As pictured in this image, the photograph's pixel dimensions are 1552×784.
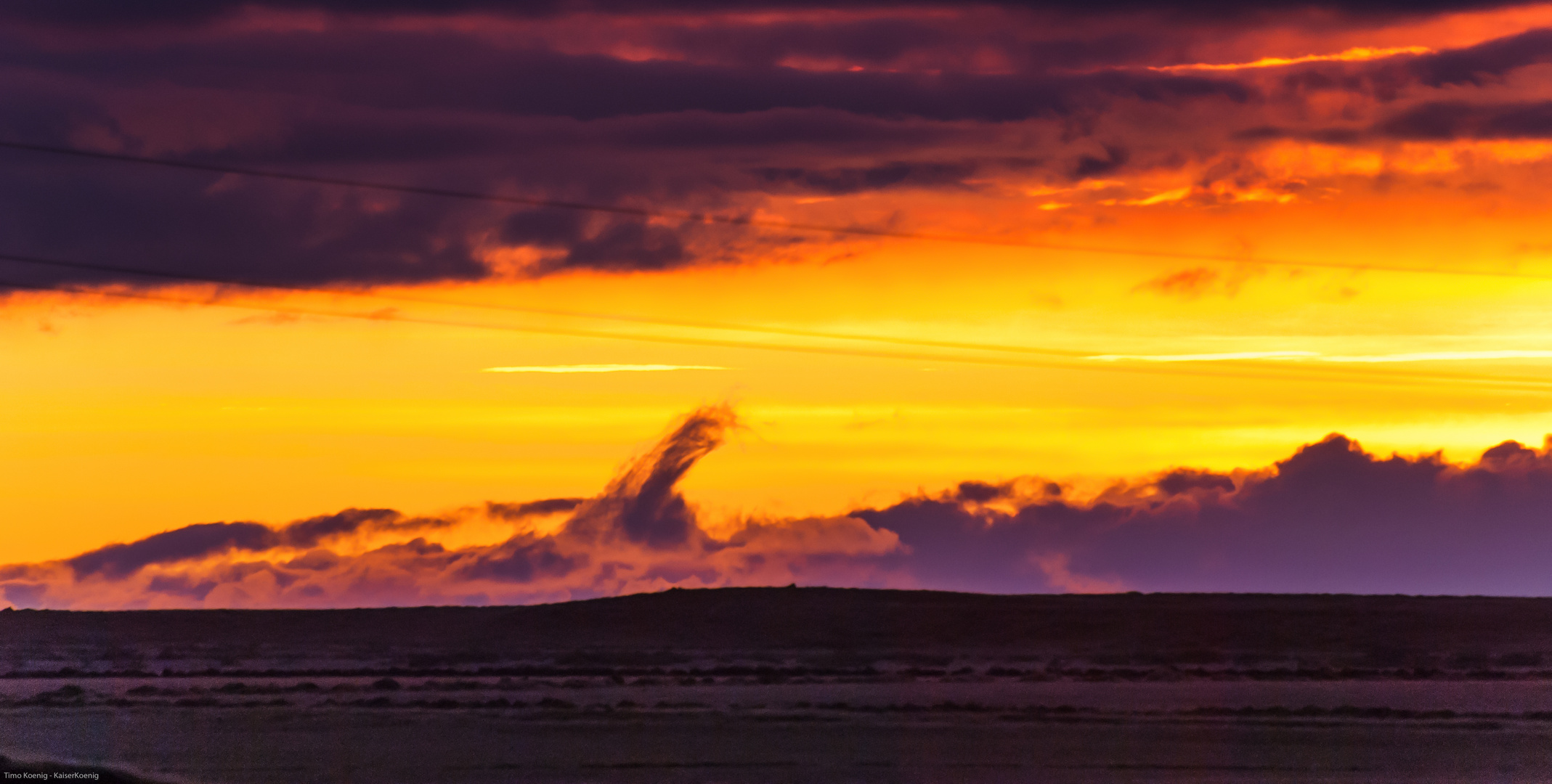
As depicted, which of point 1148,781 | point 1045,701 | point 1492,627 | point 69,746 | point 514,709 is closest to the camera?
point 1148,781

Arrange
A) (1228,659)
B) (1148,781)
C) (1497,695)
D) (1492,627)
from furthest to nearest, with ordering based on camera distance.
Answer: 1. (1492,627)
2. (1228,659)
3. (1497,695)
4. (1148,781)

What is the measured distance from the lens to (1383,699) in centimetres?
6188

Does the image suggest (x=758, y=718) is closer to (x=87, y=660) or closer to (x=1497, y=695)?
(x=1497, y=695)

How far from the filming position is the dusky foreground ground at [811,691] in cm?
3975

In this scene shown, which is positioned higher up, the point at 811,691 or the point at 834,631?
the point at 834,631

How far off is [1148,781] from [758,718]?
18635 millimetres

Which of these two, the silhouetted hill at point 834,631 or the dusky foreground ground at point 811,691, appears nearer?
the dusky foreground ground at point 811,691

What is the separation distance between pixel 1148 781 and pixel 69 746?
27695mm

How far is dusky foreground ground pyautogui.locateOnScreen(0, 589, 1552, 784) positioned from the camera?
39.8 m

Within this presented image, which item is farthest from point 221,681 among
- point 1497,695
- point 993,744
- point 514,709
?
point 1497,695

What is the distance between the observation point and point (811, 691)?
67.8 metres

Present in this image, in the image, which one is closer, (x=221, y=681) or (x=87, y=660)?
(x=221, y=681)

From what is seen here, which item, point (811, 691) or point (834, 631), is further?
point (834, 631)

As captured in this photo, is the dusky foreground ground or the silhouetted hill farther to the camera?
the silhouetted hill
